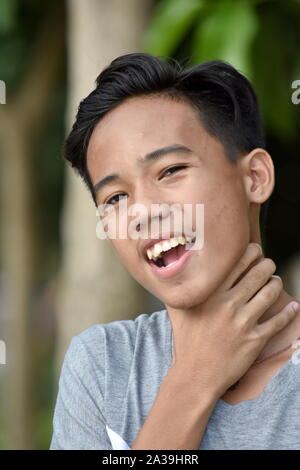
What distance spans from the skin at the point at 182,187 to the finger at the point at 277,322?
0.04 m

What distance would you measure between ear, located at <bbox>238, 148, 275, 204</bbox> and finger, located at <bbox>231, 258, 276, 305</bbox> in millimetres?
201

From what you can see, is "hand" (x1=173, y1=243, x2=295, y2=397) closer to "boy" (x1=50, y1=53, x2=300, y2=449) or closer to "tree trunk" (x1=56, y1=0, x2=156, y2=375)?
"boy" (x1=50, y1=53, x2=300, y2=449)

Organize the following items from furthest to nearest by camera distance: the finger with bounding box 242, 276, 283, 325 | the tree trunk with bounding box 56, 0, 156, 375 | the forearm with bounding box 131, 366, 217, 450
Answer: the tree trunk with bounding box 56, 0, 156, 375
the finger with bounding box 242, 276, 283, 325
the forearm with bounding box 131, 366, 217, 450

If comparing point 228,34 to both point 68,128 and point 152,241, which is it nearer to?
point 68,128

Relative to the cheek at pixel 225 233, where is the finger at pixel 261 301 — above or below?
below

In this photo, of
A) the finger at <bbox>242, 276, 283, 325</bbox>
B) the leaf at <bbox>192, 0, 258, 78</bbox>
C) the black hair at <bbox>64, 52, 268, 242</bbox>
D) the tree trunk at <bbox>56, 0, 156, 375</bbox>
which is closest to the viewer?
the finger at <bbox>242, 276, 283, 325</bbox>

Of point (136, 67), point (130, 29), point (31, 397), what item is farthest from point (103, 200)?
point (31, 397)

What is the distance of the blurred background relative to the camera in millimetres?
3342

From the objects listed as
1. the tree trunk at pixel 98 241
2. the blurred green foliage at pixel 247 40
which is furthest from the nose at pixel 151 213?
the tree trunk at pixel 98 241

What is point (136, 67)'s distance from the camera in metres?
1.97

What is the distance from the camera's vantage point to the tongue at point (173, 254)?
1.78 metres

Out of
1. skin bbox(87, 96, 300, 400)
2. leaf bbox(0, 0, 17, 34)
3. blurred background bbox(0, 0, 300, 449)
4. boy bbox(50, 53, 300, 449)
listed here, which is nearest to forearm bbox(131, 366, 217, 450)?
boy bbox(50, 53, 300, 449)

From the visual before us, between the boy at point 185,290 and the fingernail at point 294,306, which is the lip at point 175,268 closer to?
the boy at point 185,290

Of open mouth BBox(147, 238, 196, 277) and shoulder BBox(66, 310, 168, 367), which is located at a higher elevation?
open mouth BBox(147, 238, 196, 277)
